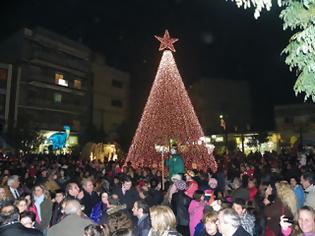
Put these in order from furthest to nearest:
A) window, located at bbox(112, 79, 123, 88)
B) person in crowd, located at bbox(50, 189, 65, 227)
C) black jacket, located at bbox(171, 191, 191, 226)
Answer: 1. window, located at bbox(112, 79, 123, 88)
2. black jacket, located at bbox(171, 191, 191, 226)
3. person in crowd, located at bbox(50, 189, 65, 227)

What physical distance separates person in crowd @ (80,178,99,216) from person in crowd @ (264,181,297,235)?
3.66 meters

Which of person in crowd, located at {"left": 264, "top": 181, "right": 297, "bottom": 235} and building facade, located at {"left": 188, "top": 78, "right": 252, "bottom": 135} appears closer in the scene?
person in crowd, located at {"left": 264, "top": 181, "right": 297, "bottom": 235}

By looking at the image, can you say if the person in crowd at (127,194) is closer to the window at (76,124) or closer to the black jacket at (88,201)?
the black jacket at (88,201)

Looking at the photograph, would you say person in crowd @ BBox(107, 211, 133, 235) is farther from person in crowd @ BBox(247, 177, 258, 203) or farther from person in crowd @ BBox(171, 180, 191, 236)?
person in crowd @ BBox(247, 177, 258, 203)

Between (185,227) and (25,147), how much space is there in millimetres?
36951

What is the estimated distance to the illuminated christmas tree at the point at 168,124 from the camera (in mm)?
22094

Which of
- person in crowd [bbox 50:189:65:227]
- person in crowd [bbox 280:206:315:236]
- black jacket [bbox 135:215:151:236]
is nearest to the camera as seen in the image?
person in crowd [bbox 280:206:315:236]

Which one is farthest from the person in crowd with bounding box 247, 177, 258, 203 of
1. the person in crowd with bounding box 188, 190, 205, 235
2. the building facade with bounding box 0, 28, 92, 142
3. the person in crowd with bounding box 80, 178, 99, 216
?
the building facade with bounding box 0, 28, 92, 142

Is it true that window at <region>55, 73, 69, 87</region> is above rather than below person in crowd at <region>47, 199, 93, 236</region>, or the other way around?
above

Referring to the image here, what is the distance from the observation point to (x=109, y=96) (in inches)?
2395

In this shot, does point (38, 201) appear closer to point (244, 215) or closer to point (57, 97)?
→ point (244, 215)

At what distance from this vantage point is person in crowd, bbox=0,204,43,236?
16.4ft

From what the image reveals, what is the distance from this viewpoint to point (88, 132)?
53062 millimetres

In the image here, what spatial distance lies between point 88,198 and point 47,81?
Result: 44.4 meters
